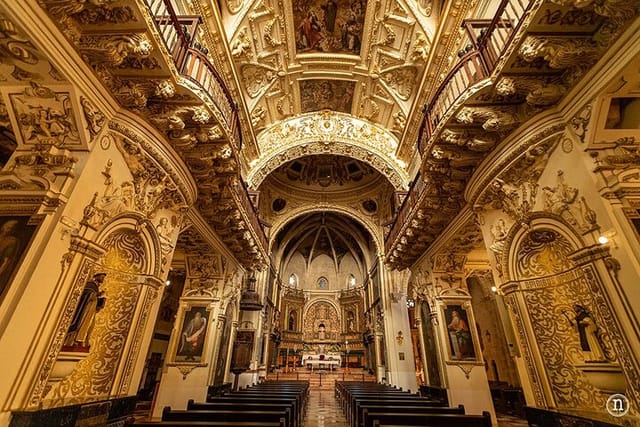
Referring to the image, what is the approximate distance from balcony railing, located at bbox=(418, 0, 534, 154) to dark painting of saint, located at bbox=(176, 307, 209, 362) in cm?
853

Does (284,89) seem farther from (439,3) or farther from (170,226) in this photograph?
(170,226)

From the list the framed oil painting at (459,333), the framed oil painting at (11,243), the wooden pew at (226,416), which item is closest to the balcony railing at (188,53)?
the framed oil painting at (11,243)

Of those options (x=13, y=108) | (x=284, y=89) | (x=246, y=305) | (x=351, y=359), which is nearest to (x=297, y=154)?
(x=284, y=89)

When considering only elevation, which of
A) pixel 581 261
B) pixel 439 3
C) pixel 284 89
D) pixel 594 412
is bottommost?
pixel 594 412

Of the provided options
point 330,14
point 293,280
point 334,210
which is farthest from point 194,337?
point 293,280

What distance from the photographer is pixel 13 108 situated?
12.6 ft

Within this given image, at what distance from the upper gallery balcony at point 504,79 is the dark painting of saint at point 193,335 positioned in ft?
25.3

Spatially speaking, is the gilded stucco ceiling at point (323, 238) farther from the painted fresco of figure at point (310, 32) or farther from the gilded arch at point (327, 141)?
the painted fresco of figure at point (310, 32)

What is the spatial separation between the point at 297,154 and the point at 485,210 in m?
9.22

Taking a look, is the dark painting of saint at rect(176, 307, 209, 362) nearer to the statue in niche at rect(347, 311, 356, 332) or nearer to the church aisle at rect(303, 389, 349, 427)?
the church aisle at rect(303, 389, 349, 427)

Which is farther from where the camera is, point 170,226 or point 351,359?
point 351,359

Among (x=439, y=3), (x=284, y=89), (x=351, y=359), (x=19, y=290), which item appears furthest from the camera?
(x=351, y=359)

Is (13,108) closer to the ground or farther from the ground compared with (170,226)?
farther from the ground

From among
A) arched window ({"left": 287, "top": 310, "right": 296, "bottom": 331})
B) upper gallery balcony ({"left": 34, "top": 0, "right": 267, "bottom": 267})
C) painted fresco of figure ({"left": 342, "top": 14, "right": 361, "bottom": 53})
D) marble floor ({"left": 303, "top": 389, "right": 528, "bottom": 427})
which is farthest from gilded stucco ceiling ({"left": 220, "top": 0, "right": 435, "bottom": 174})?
arched window ({"left": 287, "top": 310, "right": 296, "bottom": 331})
